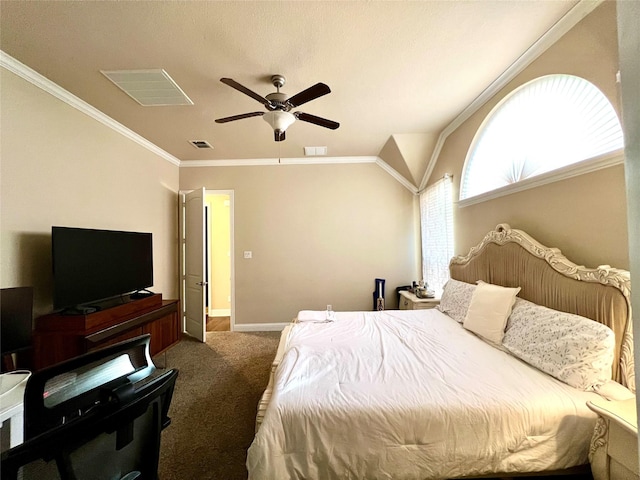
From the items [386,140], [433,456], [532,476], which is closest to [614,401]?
[532,476]

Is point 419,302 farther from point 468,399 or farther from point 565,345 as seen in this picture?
point 468,399

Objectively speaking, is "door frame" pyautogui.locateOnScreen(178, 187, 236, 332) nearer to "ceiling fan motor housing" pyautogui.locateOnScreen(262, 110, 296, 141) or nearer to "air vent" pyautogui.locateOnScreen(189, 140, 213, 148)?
"air vent" pyautogui.locateOnScreen(189, 140, 213, 148)

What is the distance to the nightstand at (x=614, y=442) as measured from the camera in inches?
39.1

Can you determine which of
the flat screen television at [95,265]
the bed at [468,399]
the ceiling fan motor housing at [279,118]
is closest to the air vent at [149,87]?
the ceiling fan motor housing at [279,118]

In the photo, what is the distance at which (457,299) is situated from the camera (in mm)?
2465

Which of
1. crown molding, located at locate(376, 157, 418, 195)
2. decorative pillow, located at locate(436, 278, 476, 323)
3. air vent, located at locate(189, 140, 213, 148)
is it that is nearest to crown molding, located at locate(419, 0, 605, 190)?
crown molding, located at locate(376, 157, 418, 195)

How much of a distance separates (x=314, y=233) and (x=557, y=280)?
2974 mm

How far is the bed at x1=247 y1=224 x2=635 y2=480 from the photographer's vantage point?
118 cm

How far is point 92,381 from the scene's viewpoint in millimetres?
874

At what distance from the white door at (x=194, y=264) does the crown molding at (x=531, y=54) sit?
3458 millimetres

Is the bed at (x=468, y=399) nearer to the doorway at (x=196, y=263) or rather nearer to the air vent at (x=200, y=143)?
the doorway at (x=196, y=263)

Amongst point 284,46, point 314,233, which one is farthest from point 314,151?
point 284,46

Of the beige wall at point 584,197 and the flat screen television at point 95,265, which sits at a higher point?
the beige wall at point 584,197

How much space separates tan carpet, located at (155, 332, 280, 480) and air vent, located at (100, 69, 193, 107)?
2.73 m
